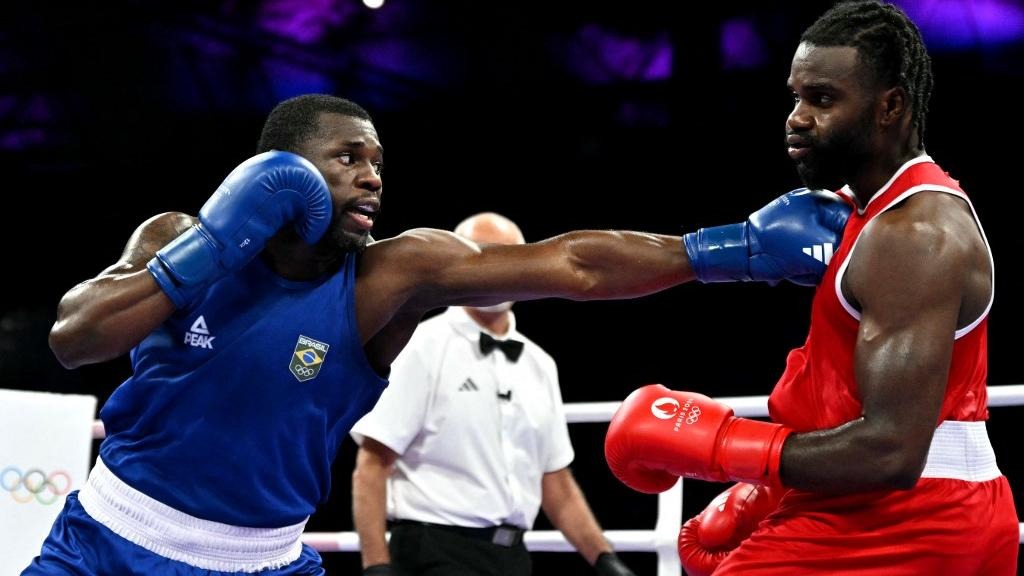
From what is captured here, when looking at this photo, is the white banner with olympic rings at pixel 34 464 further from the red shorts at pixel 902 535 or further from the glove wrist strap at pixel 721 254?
the red shorts at pixel 902 535

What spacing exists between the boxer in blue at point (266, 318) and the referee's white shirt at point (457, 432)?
952mm

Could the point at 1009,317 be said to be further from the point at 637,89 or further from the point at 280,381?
the point at 280,381

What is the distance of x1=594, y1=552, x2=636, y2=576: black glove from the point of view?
3492 millimetres

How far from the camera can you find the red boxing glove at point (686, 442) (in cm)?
195

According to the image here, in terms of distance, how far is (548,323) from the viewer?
8.70m

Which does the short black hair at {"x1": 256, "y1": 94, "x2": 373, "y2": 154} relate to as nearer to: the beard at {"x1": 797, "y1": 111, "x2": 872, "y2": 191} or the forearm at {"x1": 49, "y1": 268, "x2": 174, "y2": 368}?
the forearm at {"x1": 49, "y1": 268, "x2": 174, "y2": 368}

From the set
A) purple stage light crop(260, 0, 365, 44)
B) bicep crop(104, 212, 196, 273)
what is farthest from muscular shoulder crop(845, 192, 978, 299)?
purple stage light crop(260, 0, 365, 44)

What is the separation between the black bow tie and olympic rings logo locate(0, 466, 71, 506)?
4.01ft

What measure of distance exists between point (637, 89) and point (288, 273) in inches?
242

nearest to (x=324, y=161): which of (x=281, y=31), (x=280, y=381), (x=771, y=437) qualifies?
(x=280, y=381)

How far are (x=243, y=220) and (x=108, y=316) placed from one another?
290 millimetres

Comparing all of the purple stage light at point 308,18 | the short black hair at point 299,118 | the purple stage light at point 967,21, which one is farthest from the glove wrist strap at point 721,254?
the purple stage light at point 308,18

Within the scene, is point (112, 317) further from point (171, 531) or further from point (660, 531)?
point (660, 531)

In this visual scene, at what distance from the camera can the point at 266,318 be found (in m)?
2.23
